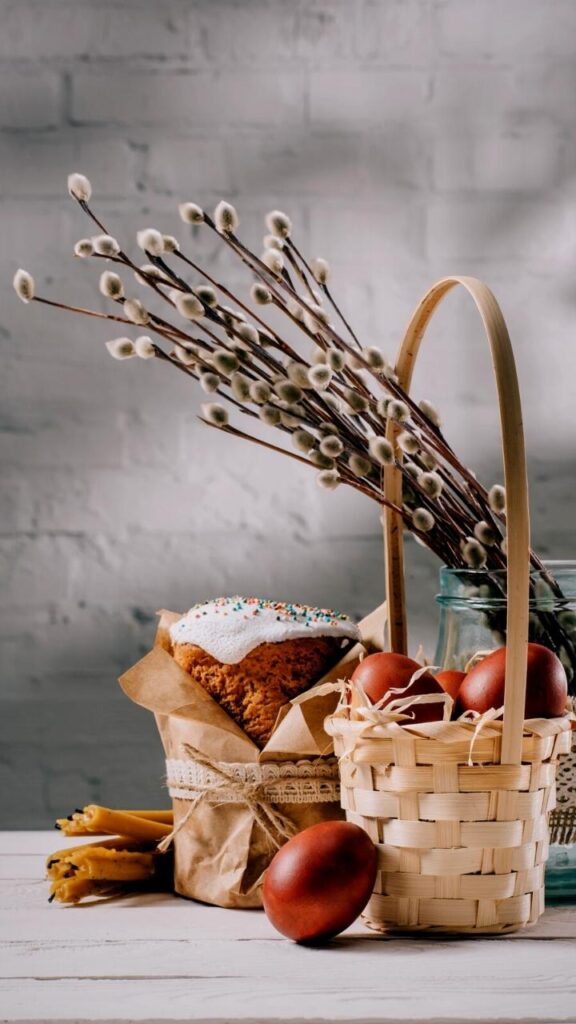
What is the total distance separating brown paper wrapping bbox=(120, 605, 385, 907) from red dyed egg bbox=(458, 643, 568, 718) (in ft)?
0.44

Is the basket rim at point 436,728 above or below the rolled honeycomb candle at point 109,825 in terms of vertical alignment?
above

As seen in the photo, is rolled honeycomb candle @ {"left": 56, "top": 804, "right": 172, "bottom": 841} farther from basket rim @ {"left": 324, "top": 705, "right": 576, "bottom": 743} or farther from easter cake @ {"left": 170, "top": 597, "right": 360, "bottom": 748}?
basket rim @ {"left": 324, "top": 705, "right": 576, "bottom": 743}

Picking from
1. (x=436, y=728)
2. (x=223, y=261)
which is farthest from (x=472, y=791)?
(x=223, y=261)

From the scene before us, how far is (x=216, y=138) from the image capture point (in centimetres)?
173

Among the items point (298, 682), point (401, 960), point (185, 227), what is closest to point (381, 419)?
point (298, 682)

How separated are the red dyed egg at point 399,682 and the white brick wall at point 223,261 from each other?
33.9 inches

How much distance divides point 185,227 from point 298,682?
0.97m

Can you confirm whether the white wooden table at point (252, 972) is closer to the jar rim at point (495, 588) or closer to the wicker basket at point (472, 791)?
the wicker basket at point (472, 791)

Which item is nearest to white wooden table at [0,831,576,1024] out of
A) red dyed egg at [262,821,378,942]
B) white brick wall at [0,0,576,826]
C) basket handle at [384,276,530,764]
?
red dyed egg at [262,821,378,942]

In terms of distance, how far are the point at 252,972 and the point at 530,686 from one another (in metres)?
0.29

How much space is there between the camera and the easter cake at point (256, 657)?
0.96 metres

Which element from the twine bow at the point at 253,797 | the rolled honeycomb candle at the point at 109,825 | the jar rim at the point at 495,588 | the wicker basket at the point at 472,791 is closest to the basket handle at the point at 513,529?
the wicker basket at the point at 472,791

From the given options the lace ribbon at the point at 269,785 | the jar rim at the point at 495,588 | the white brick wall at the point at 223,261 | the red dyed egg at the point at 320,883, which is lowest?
the red dyed egg at the point at 320,883

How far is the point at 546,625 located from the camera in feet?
3.11
